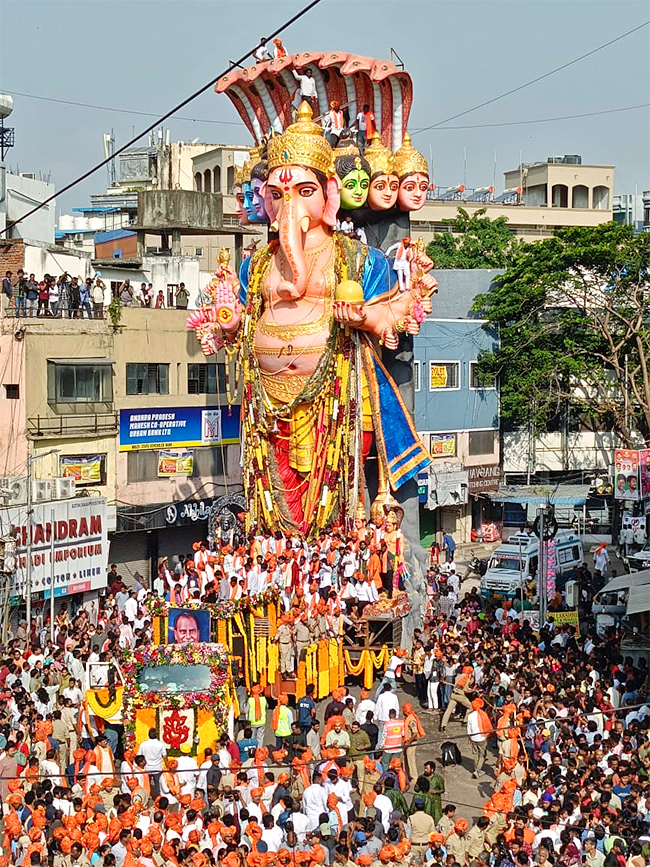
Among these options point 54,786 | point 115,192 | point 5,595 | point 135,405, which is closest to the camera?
point 54,786

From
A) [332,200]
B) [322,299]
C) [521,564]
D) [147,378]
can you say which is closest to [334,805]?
[322,299]

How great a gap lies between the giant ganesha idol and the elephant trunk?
0.02 metres

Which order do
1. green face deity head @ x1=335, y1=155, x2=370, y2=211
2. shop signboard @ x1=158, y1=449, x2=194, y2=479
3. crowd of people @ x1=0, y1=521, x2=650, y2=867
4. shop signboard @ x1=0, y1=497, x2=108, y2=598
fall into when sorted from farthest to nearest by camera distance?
shop signboard @ x1=158, y1=449, x2=194, y2=479 < shop signboard @ x1=0, y1=497, x2=108, y2=598 < green face deity head @ x1=335, y1=155, x2=370, y2=211 < crowd of people @ x1=0, y1=521, x2=650, y2=867

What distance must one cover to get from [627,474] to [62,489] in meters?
13.8

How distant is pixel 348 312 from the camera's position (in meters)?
23.7

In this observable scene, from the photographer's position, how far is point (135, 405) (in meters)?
31.2

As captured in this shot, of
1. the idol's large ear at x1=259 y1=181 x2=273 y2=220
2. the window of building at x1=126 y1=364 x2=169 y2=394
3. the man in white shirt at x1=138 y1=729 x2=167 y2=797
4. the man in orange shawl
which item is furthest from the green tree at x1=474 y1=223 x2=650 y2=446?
the man in white shirt at x1=138 y1=729 x2=167 y2=797

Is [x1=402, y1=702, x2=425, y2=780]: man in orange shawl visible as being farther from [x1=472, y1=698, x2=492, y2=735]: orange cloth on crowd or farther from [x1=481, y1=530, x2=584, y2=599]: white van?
[x1=481, y1=530, x2=584, y2=599]: white van

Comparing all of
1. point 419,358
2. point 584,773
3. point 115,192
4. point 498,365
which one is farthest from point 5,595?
point 115,192

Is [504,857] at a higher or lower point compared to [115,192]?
lower

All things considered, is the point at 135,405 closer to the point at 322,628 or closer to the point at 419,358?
the point at 419,358

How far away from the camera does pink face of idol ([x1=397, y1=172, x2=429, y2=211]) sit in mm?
25828

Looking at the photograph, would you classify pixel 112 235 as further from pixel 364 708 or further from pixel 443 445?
pixel 364 708

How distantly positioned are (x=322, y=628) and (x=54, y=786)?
21.2ft
